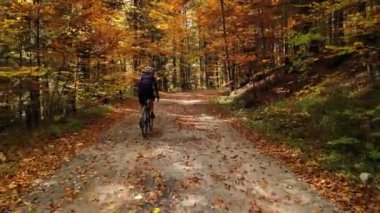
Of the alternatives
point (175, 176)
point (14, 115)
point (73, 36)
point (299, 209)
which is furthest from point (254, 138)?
point (14, 115)

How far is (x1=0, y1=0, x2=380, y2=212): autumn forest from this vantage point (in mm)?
8891

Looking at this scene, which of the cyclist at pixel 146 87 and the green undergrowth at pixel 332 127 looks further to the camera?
the cyclist at pixel 146 87

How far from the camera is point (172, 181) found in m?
8.41

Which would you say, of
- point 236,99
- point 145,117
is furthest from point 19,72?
point 236,99

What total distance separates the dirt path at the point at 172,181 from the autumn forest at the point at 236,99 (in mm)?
92

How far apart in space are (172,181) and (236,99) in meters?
14.7

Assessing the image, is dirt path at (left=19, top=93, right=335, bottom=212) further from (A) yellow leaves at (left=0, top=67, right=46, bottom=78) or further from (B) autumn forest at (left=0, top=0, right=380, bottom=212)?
(A) yellow leaves at (left=0, top=67, right=46, bottom=78)

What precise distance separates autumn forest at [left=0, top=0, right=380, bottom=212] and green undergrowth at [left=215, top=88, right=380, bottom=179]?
0.04 meters

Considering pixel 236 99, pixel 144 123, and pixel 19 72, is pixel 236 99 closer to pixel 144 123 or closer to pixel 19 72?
pixel 144 123

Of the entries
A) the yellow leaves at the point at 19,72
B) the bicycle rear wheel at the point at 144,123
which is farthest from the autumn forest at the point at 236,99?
the bicycle rear wheel at the point at 144,123

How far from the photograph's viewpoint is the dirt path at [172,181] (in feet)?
23.9

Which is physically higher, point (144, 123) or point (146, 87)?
point (146, 87)

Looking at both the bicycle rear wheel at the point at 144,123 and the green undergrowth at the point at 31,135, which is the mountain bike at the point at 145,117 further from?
the green undergrowth at the point at 31,135

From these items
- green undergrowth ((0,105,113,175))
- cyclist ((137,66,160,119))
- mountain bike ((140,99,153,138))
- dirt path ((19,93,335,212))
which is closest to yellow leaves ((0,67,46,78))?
green undergrowth ((0,105,113,175))
